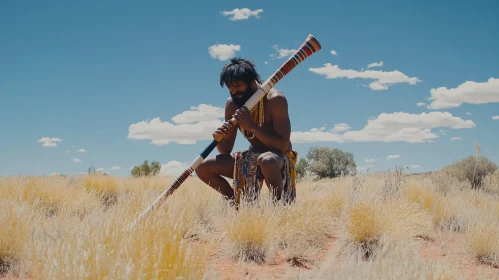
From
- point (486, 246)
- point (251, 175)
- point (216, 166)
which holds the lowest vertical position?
point (486, 246)

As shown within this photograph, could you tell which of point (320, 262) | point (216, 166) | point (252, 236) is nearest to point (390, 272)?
point (320, 262)

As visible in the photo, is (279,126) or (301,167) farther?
(301,167)

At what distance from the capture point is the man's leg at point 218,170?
19.0 ft

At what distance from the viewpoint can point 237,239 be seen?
442cm

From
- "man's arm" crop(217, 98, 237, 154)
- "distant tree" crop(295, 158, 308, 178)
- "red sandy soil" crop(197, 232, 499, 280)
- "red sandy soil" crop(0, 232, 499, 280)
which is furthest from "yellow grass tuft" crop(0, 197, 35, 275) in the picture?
"distant tree" crop(295, 158, 308, 178)

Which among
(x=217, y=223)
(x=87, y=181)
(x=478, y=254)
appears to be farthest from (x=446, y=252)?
(x=87, y=181)

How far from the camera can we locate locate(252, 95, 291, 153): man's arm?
5.38m

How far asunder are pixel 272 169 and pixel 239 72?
1203 millimetres

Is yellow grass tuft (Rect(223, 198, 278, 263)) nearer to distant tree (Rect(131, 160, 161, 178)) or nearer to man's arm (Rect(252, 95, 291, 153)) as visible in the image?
man's arm (Rect(252, 95, 291, 153))

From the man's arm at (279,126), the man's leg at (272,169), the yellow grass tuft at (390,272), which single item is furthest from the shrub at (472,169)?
the yellow grass tuft at (390,272)

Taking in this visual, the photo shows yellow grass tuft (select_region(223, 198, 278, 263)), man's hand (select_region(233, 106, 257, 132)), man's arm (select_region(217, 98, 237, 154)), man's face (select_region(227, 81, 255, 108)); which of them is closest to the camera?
yellow grass tuft (select_region(223, 198, 278, 263))

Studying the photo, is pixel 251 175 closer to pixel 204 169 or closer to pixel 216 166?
pixel 216 166

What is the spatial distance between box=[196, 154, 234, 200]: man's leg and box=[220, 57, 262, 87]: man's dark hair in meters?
0.95

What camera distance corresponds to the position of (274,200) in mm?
5051
